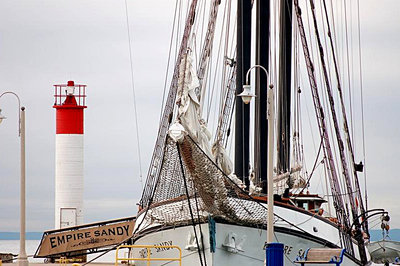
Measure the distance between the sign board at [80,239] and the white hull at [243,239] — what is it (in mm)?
11782

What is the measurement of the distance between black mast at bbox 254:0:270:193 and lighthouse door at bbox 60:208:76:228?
53.1 ft

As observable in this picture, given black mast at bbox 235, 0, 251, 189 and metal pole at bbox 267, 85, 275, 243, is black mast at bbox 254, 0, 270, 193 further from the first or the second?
metal pole at bbox 267, 85, 275, 243

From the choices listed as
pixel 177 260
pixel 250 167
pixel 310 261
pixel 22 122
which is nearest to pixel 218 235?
pixel 177 260

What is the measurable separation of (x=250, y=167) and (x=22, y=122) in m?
11.5

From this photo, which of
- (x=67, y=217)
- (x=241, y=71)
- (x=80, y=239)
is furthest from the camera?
(x=67, y=217)

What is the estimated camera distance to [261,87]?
3838 cm

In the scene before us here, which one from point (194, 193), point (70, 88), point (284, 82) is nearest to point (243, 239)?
point (194, 193)

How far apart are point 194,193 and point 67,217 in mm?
21724

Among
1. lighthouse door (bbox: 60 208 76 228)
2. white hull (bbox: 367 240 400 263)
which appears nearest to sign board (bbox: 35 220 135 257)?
lighthouse door (bbox: 60 208 76 228)

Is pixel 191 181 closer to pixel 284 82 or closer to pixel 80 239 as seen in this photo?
pixel 284 82

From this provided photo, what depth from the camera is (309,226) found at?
3359 centimetres

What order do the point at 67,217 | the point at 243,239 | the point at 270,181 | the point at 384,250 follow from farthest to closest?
the point at 67,217 < the point at 384,250 < the point at 243,239 < the point at 270,181

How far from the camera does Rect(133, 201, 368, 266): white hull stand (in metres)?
31.6

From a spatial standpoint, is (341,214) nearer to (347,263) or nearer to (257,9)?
(347,263)
